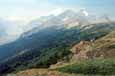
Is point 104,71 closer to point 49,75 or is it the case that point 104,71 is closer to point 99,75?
point 99,75

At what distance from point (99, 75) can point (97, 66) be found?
108ft

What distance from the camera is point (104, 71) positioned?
168000 millimetres

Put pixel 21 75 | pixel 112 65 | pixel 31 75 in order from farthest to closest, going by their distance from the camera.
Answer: pixel 112 65, pixel 21 75, pixel 31 75

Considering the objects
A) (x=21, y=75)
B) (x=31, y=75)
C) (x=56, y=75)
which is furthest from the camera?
(x=21, y=75)

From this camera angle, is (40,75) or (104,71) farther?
(104,71)

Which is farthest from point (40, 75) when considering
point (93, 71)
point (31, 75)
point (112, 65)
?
point (112, 65)

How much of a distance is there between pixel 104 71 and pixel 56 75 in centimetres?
3731

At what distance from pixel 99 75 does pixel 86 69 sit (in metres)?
31.3

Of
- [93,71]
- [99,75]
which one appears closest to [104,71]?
[93,71]

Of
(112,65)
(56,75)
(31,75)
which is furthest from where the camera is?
(112,65)

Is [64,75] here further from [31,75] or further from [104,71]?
[104,71]

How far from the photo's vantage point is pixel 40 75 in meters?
146

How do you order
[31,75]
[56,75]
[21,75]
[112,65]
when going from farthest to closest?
[112,65] → [21,75] → [31,75] → [56,75]

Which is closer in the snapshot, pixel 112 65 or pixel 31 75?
pixel 31 75
